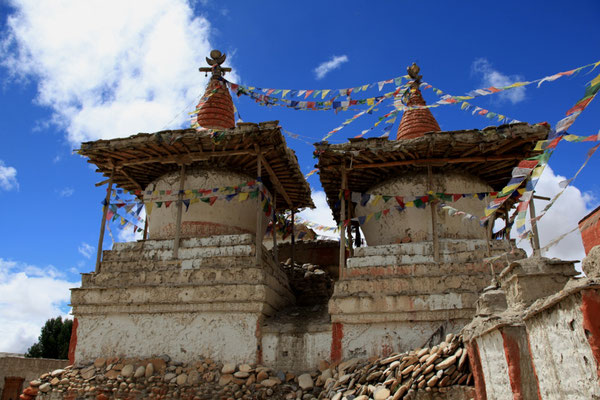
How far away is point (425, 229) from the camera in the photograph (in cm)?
1023

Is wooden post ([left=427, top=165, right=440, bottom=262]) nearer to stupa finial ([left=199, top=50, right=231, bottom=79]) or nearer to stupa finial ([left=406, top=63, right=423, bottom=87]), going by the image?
stupa finial ([left=406, top=63, right=423, bottom=87])

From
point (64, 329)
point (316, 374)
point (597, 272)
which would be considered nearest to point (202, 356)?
point (316, 374)

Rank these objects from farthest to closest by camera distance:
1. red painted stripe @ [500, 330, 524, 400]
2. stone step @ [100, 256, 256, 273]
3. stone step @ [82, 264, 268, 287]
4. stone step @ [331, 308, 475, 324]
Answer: stone step @ [100, 256, 256, 273], stone step @ [82, 264, 268, 287], stone step @ [331, 308, 475, 324], red painted stripe @ [500, 330, 524, 400]

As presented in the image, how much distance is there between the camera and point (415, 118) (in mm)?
12180

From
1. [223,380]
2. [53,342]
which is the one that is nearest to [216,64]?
[223,380]

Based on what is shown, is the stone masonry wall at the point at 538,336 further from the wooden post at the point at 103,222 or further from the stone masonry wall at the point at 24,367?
the stone masonry wall at the point at 24,367

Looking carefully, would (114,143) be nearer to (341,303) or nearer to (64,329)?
(341,303)

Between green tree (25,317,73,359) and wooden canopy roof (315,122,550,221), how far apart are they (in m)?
18.6

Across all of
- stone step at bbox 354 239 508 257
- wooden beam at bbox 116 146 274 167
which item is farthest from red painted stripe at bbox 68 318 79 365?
stone step at bbox 354 239 508 257

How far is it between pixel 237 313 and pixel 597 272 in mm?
6625

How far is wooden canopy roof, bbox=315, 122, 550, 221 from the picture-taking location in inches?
368

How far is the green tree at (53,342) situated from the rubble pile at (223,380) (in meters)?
16.3

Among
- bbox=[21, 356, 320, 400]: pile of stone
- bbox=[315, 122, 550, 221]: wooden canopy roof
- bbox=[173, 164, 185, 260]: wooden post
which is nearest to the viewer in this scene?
bbox=[21, 356, 320, 400]: pile of stone

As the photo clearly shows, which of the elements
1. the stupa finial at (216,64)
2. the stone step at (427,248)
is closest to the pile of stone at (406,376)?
the stone step at (427,248)
